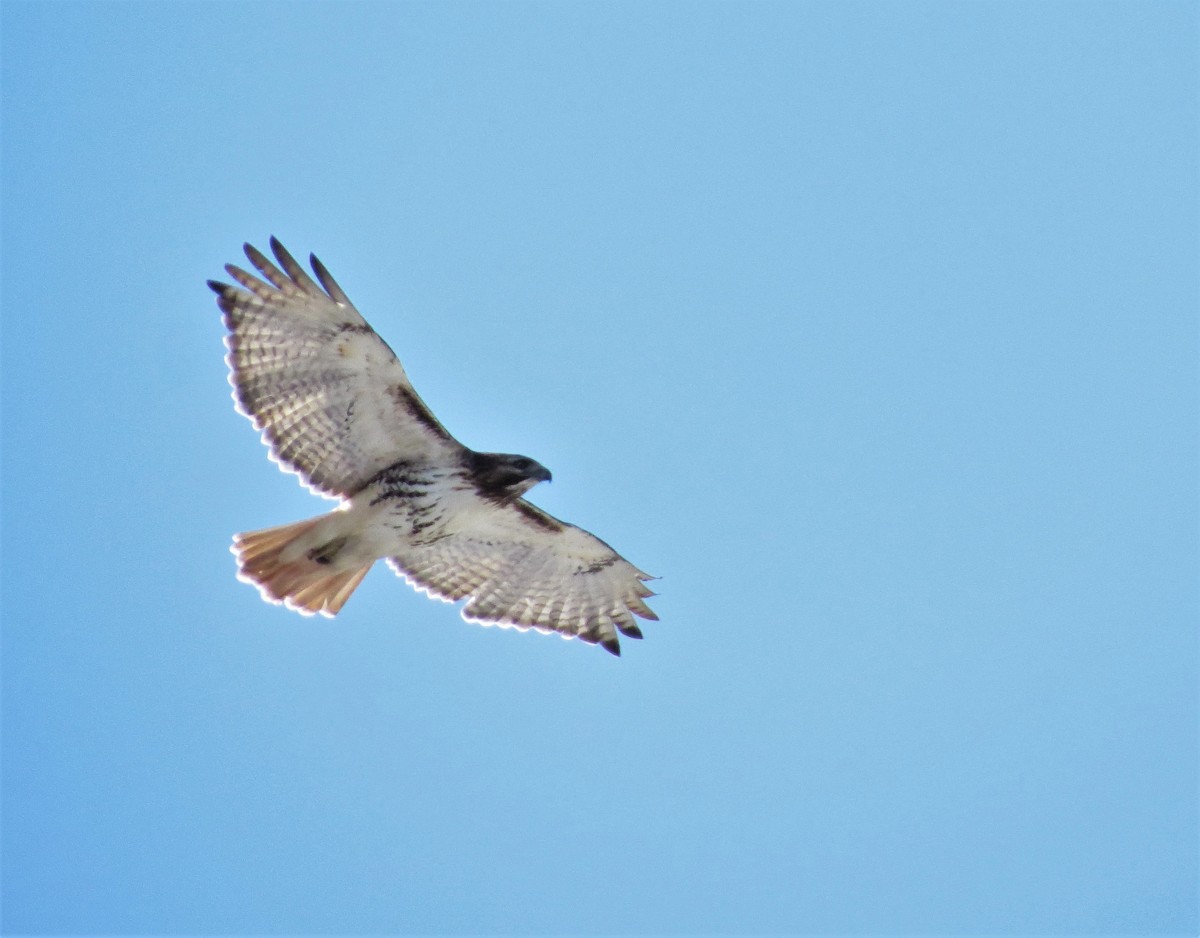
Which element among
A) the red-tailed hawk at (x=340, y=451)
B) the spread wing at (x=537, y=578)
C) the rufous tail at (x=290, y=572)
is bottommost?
the rufous tail at (x=290, y=572)

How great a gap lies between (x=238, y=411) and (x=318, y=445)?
63 centimetres

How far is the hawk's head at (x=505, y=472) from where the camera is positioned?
10.5 metres

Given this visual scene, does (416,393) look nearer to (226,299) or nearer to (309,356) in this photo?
(309,356)

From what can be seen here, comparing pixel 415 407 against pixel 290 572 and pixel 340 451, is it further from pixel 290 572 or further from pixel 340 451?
pixel 290 572

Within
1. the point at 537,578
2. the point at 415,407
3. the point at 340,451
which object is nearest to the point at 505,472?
the point at 415,407

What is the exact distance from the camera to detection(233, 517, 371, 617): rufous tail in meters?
10.6

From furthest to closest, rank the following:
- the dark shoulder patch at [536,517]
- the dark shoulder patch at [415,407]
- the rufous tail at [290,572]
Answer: the dark shoulder patch at [536,517] < the rufous tail at [290,572] < the dark shoulder patch at [415,407]

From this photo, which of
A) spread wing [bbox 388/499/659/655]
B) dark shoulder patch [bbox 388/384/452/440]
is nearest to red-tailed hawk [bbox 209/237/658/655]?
dark shoulder patch [bbox 388/384/452/440]

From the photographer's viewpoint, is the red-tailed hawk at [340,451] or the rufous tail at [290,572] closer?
the red-tailed hawk at [340,451]

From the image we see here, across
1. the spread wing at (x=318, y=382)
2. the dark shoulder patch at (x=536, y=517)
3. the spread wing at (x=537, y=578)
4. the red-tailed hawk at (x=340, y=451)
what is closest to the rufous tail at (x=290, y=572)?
the red-tailed hawk at (x=340, y=451)

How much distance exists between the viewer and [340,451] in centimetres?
1066

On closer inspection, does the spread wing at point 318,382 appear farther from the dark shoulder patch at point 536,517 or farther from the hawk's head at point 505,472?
the dark shoulder patch at point 536,517

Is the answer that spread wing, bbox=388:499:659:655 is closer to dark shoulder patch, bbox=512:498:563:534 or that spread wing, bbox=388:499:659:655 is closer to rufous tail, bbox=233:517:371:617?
dark shoulder patch, bbox=512:498:563:534

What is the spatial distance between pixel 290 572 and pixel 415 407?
161 cm
